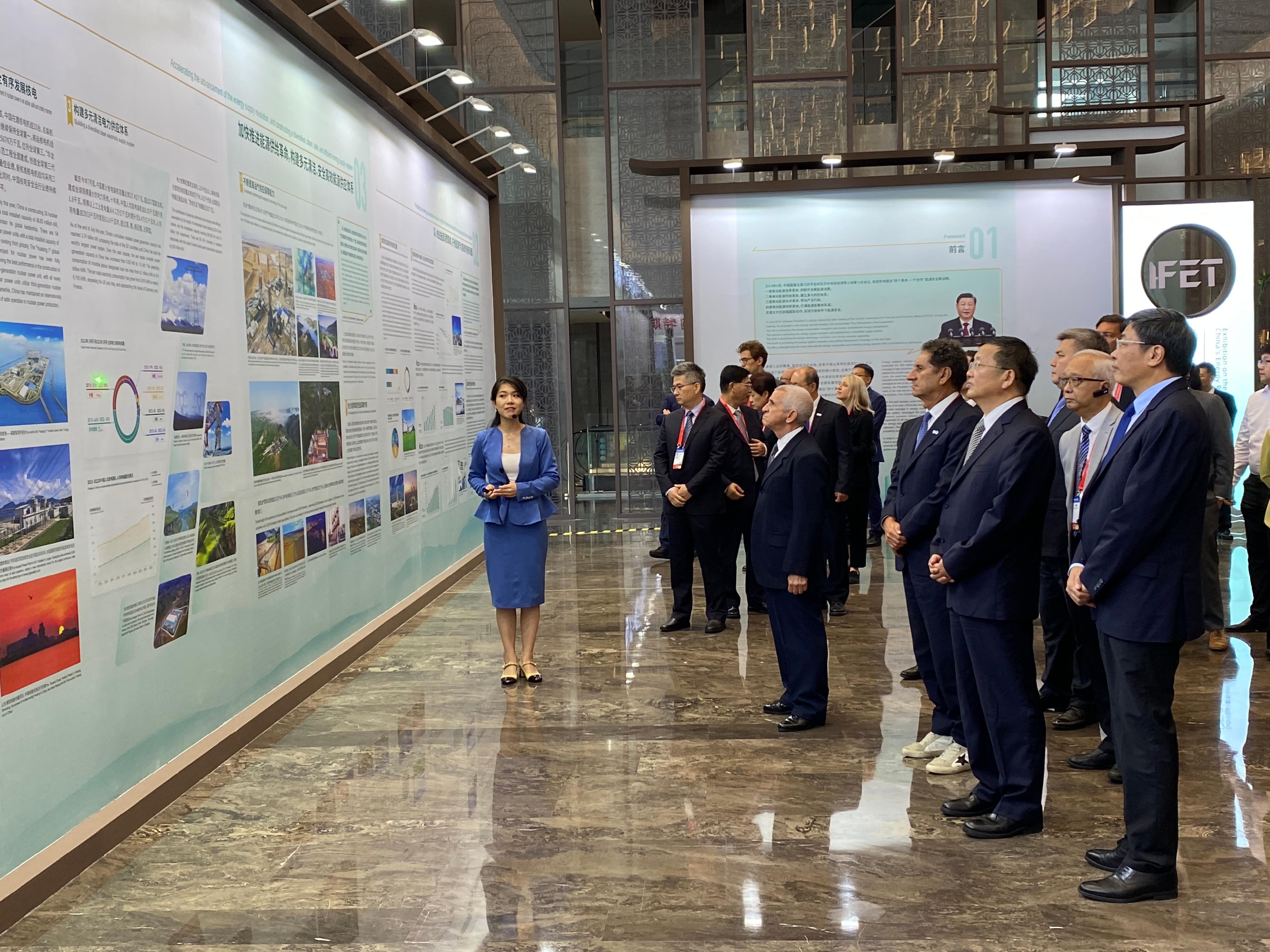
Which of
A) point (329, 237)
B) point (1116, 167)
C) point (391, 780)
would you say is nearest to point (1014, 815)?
point (391, 780)

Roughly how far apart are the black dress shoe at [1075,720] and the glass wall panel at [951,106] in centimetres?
941

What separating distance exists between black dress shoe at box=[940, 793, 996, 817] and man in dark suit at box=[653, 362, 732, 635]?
129 inches

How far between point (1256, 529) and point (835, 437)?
8.93 ft

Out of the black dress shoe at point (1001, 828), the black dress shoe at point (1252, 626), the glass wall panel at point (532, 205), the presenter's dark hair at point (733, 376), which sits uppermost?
the glass wall panel at point (532, 205)

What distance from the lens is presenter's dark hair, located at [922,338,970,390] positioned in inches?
172

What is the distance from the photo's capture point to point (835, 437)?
24.0 ft

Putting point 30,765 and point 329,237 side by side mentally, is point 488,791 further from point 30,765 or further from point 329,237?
point 329,237

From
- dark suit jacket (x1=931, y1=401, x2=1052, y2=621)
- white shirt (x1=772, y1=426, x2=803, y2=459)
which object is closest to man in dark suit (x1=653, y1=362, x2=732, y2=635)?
white shirt (x1=772, y1=426, x2=803, y2=459)

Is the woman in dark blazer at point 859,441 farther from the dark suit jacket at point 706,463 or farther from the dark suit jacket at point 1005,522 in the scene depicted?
the dark suit jacket at point 1005,522

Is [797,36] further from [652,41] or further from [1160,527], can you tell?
[1160,527]

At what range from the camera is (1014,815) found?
3.70m

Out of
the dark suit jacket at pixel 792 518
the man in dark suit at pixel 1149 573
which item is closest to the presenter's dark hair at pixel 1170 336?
the man in dark suit at pixel 1149 573

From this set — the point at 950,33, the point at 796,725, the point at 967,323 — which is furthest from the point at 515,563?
Answer: the point at 950,33

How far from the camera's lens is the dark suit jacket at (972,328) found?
1115 cm
